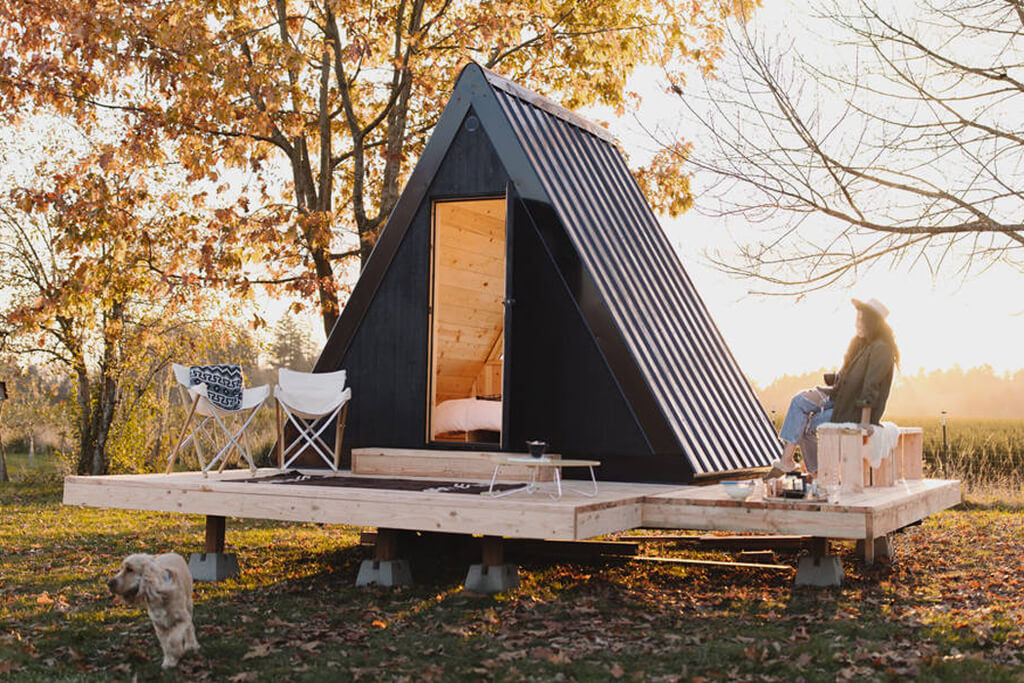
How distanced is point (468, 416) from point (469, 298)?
3.83 feet

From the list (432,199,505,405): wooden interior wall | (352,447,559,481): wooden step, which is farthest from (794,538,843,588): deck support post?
(432,199,505,405): wooden interior wall

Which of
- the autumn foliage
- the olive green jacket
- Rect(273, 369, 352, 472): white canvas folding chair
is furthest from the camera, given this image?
the autumn foliage

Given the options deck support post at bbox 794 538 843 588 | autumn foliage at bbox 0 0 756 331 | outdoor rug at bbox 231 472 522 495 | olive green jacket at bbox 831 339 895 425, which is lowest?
deck support post at bbox 794 538 843 588

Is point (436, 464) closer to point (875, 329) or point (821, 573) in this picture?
point (821, 573)

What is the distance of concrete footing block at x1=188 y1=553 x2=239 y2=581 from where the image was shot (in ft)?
23.4

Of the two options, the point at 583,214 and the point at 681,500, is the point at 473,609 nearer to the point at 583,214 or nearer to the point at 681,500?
the point at 681,500

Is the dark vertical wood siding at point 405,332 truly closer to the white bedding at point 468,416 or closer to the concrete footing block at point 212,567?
the white bedding at point 468,416

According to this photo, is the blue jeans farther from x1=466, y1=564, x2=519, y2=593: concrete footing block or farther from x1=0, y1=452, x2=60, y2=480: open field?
x1=0, y1=452, x2=60, y2=480: open field

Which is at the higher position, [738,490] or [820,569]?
[738,490]

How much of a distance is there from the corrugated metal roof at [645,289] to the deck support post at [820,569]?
1.02 meters

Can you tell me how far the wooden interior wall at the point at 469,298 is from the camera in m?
8.98

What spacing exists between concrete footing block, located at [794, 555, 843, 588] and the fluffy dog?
3.59 m

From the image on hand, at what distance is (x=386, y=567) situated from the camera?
6.73m

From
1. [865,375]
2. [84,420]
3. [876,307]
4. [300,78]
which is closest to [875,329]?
[876,307]
